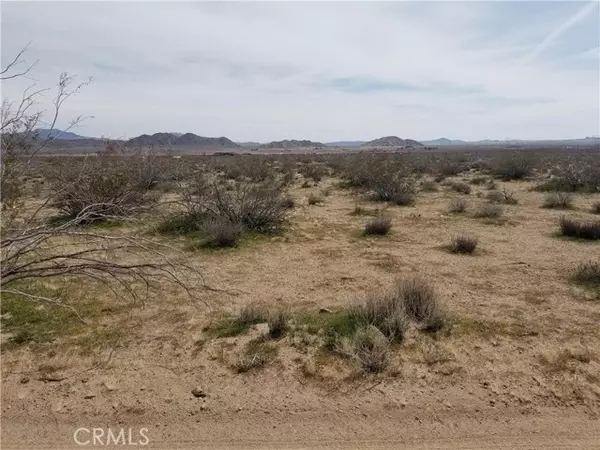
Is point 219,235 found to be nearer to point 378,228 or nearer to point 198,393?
point 378,228

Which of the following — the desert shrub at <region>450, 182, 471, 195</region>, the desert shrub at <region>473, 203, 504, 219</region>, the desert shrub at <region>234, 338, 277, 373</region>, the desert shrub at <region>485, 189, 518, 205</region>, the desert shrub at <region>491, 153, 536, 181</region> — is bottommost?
the desert shrub at <region>234, 338, 277, 373</region>

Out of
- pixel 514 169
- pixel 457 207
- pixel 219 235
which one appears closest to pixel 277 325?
pixel 219 235

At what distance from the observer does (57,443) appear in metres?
3.74

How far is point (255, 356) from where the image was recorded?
5012 millimetres

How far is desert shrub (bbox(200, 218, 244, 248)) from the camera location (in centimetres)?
1045

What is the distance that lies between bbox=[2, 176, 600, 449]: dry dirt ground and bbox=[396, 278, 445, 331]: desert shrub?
27 centimetres

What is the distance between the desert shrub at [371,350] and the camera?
188 inches

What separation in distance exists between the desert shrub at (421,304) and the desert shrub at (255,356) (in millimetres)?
1811

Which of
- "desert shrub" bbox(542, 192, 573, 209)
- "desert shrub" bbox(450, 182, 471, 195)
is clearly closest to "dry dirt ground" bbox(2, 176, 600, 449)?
"desert shrub" bbox(542, 192, 573, 209)

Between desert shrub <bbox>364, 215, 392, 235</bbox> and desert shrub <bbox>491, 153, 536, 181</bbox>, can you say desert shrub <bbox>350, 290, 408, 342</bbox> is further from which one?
desert shrub <bbox>491, 153, 536, 181</bbox>

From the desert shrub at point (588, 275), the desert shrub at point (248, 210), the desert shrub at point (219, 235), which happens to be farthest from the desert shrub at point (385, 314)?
the desert shrub at point (248, 210)

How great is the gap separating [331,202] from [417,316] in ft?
41.7

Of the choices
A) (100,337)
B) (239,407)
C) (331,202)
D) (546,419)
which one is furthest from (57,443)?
(331,202)

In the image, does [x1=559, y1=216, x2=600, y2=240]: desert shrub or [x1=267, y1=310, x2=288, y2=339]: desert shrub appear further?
[x1=559, y1=216, x2=600, y2=240]: desert shrub
